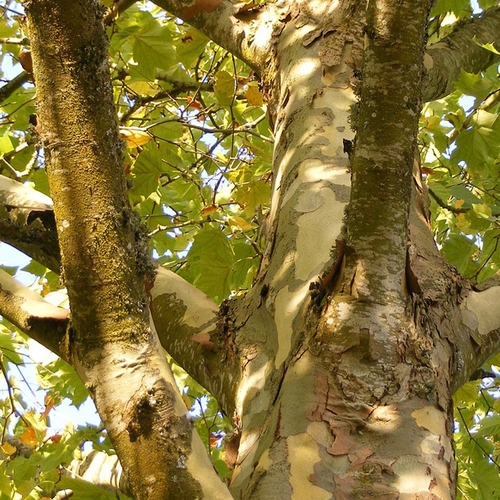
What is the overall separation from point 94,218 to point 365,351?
549mm

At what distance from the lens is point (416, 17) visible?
109cm

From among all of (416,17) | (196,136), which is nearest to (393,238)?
(416,17)

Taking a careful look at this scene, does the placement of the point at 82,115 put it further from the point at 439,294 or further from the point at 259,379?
the point at 439,294

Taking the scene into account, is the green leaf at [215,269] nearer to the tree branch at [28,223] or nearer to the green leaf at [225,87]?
the green leaf at [225,87]

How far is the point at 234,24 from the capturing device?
224 centimetres

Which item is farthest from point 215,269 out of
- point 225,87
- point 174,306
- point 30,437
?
point 30,437

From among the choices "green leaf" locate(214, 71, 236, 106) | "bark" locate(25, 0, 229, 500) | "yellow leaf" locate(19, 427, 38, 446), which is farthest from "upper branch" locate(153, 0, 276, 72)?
"yellow leaf" locate(19, 427, 38, 446)

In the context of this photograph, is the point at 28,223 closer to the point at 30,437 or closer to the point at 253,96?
the point at 253,96

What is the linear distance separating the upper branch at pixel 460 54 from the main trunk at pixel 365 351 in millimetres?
1095

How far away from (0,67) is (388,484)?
380cm

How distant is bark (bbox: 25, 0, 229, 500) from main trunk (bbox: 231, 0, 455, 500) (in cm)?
22

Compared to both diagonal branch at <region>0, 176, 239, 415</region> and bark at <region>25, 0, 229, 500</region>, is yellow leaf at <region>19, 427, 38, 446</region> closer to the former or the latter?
diagonal branch at <region>0, 176, 239, 415</region>

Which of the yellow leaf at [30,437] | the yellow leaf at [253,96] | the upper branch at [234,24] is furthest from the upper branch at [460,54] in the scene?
the yellow leaf at [30,437]

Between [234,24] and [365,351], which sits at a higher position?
[234,24]
